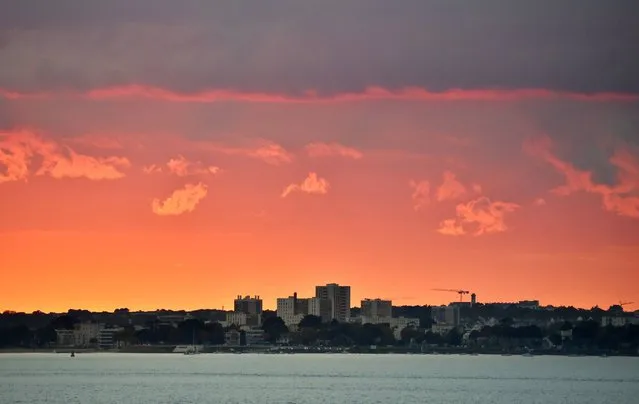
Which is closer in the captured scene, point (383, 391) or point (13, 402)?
point (13, 402)

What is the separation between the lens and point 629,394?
7628 inches

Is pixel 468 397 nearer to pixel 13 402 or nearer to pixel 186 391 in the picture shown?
pixel 186 391

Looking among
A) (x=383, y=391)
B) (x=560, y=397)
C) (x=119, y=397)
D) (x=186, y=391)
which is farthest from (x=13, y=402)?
(x=560, y=397)

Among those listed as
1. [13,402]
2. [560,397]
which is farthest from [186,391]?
[560,397]

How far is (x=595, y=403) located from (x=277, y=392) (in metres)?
36.8

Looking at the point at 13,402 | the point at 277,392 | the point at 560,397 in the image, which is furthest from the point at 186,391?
the point at 560,397

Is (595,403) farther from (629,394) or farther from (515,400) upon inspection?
(629,394)

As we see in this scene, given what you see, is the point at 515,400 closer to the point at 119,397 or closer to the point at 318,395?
the point at 318,395

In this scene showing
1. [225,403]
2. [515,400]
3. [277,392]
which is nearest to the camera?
[225,403]

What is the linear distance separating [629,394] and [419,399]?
28.9 meters

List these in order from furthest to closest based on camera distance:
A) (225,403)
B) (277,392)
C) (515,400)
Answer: (277,392), (515,400), (225,403)

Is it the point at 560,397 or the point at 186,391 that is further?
the point at 186,391

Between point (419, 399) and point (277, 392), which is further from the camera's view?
point (277, 392)

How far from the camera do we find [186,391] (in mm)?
197500
